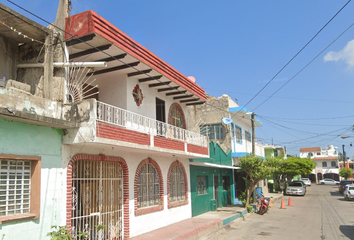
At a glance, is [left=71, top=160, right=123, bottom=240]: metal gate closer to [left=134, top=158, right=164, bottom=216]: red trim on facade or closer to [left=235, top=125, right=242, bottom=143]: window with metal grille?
[left=134, top=158, right=164, bottom=216]: red trim on facade

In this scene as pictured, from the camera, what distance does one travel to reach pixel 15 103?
665 cm

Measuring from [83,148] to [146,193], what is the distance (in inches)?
158

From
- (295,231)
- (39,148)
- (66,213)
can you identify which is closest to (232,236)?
(295,231)

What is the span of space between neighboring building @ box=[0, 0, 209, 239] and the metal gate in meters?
0.03

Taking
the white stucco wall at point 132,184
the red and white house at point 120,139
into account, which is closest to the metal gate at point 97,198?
the red and white house at point 120,139

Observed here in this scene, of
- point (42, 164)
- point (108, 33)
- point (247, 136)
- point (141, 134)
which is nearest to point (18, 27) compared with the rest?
point (108, 33)

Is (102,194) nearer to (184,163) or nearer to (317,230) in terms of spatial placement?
(184,163)

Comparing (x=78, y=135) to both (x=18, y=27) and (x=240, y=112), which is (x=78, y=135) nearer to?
(x=18, y=27)

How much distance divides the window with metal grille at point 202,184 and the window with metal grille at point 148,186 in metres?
4.60

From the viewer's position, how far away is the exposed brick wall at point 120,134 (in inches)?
313

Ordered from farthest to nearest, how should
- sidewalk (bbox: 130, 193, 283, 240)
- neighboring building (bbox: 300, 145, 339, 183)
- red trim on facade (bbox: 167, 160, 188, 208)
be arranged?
neighboring building (bbox: 300, 145, 339, 183), red trim on facade (bbox: 167, 160, 188, 208), sidewalk (bbox: 130, 193, 283, 240)

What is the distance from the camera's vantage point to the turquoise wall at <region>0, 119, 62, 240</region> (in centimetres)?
639

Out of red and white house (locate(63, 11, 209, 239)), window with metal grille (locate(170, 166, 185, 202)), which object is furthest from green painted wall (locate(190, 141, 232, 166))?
red and white house (locate(63, 11, 209, 239))

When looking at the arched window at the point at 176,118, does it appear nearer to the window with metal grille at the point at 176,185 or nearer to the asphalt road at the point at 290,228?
the window with metal grille at the point at 176,185
